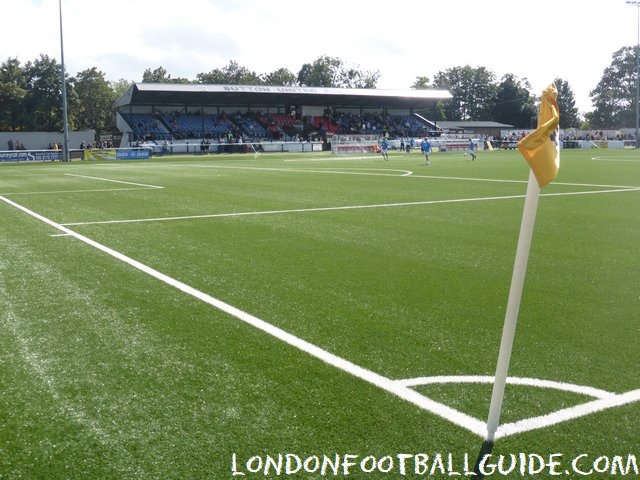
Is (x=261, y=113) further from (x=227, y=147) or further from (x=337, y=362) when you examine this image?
(x=337, y=362)

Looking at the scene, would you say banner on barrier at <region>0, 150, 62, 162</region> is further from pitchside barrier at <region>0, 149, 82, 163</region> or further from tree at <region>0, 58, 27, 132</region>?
tree at <region>0, 58, 27, 132</region>

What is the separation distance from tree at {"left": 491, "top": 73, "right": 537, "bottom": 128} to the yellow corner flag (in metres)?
117

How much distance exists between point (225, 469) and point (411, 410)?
44.6 inches

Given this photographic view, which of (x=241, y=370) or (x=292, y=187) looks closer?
(x=241, y=370)

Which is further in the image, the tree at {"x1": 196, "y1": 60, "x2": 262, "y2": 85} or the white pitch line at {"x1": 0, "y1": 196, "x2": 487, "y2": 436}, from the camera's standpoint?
the tree at {"x1": 196, "y1": 60, "x2": 262, "y2": 85}

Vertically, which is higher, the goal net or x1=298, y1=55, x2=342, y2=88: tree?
x1=298, y1=55, x2=342, y2=88: tree

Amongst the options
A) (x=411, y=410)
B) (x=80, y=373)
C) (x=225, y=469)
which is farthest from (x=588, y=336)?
(x=80, y=373)

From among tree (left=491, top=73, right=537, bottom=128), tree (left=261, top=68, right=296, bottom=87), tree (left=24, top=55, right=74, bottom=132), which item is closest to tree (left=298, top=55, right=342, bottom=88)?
tree (left=261, top=68, right=296, bottom=87)

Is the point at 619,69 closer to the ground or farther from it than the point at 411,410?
farther from it

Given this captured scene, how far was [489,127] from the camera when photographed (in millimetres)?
105438

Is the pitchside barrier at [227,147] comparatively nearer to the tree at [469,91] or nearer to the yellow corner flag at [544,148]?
the yellow corner flag at [544,148]

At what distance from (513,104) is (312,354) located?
120290 millimetres

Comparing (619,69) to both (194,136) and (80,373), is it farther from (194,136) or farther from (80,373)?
(80,373)

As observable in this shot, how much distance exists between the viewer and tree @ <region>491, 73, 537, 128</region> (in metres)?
116
